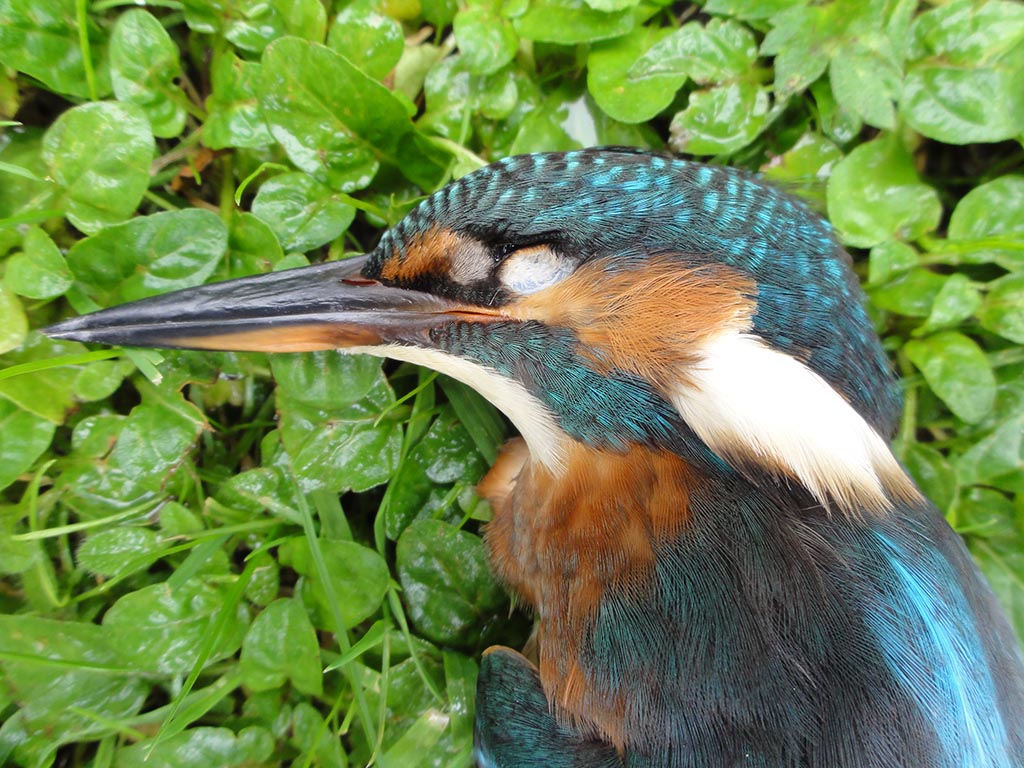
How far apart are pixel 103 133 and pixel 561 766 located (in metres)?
1.49

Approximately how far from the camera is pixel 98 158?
1498mm

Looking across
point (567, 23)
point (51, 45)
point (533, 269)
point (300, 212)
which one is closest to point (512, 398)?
point (533, 269)

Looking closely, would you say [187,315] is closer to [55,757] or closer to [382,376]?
[382,376]

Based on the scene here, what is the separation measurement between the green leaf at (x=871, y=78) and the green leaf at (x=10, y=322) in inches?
72.5

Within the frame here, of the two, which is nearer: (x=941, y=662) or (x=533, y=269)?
(x=941, y=662)

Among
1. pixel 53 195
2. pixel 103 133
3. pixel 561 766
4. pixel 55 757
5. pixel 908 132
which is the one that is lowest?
pixel 55 757

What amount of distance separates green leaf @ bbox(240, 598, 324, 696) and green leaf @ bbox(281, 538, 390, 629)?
68mm

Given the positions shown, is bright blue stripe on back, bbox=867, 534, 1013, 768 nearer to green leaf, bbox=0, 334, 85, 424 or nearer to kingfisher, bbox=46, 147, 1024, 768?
kingfisher, bbox=46, 147, 1024, 768

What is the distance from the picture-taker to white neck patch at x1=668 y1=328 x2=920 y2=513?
1151 millimetres

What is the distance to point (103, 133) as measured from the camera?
1494 millimetres

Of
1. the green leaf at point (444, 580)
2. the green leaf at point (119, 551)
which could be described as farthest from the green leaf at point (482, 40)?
the green leaf at point (119, 551)

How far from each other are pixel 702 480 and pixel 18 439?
1340 mm

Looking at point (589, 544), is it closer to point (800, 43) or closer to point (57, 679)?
point (57, 679)

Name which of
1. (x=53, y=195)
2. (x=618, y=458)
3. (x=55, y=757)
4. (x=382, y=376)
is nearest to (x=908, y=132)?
(x=618, y=458)
